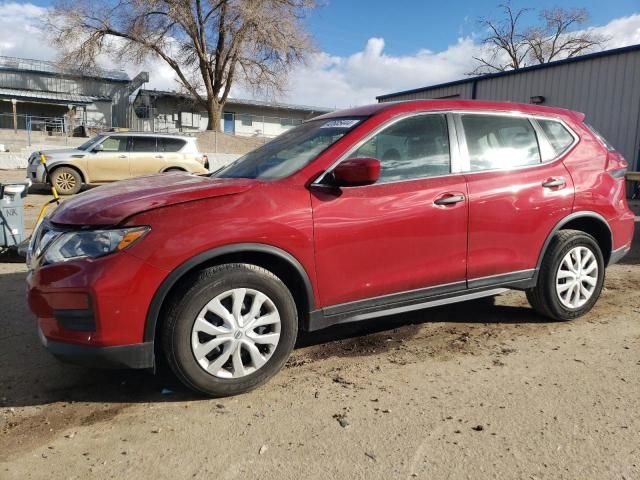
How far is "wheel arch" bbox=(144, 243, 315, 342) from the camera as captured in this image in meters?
2.71

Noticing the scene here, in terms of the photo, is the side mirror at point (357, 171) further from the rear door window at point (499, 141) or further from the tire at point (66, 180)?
the tire at point (66, 180)

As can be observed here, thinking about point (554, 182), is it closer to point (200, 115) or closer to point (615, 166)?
point (615, 166)

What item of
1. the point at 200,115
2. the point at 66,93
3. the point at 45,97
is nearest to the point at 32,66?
the point at 66,93

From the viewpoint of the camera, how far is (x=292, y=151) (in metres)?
3.54

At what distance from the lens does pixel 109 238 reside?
2.67 m

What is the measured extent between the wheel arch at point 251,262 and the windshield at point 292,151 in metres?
0.54

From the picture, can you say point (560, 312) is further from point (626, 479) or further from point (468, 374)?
point (626, 479)

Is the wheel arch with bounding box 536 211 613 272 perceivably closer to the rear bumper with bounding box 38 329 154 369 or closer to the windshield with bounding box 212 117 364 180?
the windshield with bounding box 212 117 364 180

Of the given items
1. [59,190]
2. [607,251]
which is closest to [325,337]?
[607,251]

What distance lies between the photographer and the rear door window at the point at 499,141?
371cm

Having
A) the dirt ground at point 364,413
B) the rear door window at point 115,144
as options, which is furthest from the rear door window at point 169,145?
the dirt ground at point 364,413

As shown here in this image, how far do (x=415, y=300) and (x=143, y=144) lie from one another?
1194cm

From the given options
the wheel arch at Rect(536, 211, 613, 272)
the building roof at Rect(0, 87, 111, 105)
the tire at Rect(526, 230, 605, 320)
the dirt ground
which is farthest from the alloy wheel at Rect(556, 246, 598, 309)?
the building roof at Rect(0, 87, 111, 105)

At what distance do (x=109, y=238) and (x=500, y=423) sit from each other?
7.47ft
